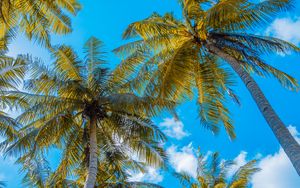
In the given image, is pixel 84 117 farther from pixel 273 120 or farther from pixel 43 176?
pixel 273 120

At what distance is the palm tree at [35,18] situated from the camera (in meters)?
14.4

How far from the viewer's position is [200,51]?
44.4ft

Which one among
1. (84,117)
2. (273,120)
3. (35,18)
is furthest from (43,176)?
(273,120)

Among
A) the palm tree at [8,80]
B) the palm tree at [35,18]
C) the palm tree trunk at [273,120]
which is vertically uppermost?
the palm tree at [35,18]

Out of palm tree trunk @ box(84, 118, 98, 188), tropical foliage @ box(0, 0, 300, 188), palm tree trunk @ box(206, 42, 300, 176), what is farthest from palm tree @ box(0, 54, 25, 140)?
palm tree trunk @ box(206, 42, 300, 176)

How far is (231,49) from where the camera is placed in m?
12.8

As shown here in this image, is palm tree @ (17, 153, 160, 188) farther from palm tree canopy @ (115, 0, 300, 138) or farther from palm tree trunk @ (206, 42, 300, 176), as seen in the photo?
palm tree trunk @ (206, 42, 300, 176)

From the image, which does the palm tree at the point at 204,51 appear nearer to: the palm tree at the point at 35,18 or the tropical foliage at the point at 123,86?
the tropical foliage at the point at 123,86

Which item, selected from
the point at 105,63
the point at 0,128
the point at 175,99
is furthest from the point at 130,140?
the point at 0,128

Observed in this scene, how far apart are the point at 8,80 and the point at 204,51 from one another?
7.23 m

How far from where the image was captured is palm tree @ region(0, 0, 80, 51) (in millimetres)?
14387

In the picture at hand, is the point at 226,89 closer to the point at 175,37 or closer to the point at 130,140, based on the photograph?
the point at 175,37

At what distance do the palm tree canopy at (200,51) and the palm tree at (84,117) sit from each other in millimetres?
1119

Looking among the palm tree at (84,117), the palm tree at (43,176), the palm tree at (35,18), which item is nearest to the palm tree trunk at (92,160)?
the palm tree at (84,117)
